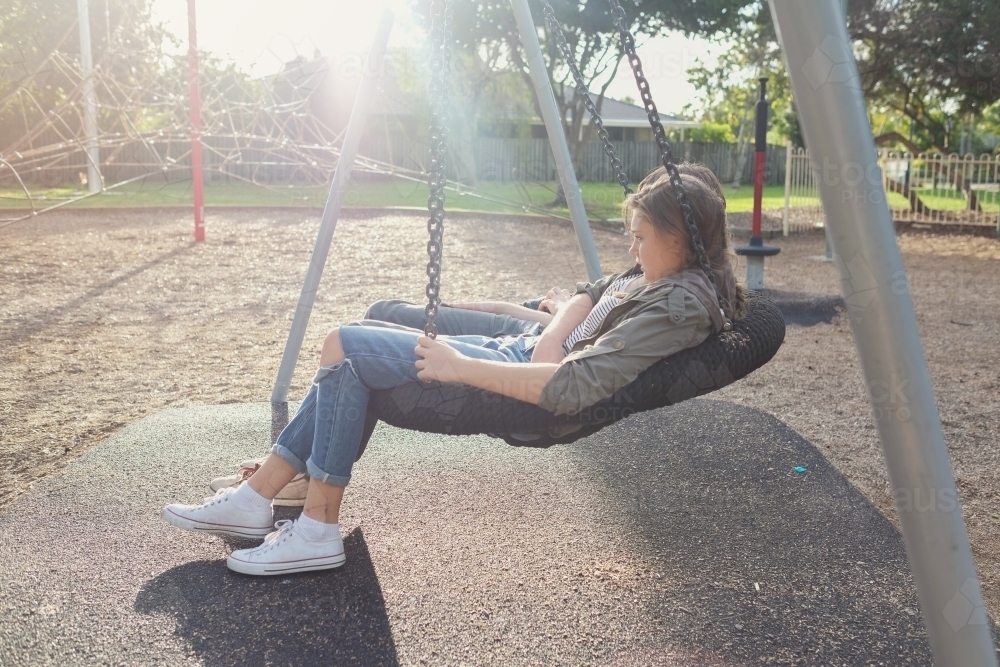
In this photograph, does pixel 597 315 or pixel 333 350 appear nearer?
pixel 333 350

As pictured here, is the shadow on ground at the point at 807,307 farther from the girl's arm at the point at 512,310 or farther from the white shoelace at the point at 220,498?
the white shoelace at the point at 220,498

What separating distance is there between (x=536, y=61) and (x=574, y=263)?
4.77 meters

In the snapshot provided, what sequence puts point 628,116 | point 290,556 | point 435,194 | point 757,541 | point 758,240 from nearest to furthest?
point 435,194, point 290,556, point 757,541, point 758,240, point 628,116

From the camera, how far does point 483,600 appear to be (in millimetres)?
1872

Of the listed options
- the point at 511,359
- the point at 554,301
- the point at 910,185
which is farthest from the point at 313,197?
the point at 511,359

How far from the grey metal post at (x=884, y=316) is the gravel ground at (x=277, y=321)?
2.33 ft

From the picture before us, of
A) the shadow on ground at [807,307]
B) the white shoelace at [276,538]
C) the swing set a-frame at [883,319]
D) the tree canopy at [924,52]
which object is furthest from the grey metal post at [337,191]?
the tree canopy at [924,52]

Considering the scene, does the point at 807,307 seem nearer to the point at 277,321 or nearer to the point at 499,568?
the point at 277,321

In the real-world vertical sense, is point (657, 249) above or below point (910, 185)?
below

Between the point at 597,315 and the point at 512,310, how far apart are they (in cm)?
43

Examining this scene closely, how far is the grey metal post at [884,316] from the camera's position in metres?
1.25

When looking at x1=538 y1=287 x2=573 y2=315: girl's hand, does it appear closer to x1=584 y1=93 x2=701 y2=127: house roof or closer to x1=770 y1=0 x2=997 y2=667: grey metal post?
x1=770 y1=0 x2=997 y2=667: grey metal post

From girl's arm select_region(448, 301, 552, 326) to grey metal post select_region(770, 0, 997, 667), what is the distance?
114 centimetres

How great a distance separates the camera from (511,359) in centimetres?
204
